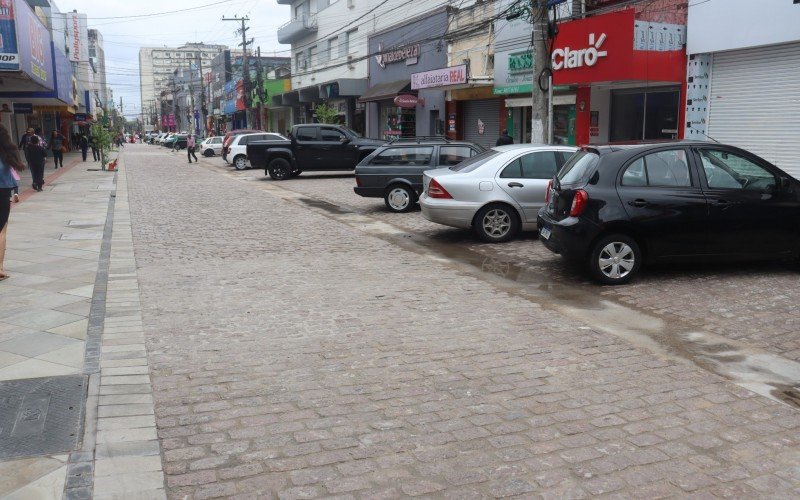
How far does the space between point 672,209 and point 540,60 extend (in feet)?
24.8

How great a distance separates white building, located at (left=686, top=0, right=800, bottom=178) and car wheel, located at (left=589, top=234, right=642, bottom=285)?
26.5ft

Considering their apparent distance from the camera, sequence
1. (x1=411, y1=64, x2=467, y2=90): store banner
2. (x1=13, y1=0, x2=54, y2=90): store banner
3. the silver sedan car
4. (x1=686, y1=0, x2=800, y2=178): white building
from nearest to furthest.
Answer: the silver sedan car < (x1=686, y1=0, x2=800, y2=178): white building < (x1=13, y1=0, x2=54, y2=90): store banner < (x1=411, y1=64, x2=467, y2=90): store banner

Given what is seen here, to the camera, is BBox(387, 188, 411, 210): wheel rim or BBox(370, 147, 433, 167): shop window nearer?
BBox(370, 147, 433, 167): shop window

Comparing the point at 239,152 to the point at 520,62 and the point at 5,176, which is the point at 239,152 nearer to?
the point at 520,62

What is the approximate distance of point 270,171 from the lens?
24344 millimetres

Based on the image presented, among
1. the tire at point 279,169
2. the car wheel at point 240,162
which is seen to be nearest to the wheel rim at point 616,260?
the tire at point 279,169

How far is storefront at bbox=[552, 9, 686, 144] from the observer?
15734mm

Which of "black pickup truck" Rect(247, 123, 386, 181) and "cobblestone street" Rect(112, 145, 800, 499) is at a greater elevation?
"black pickup truck" Rect(247, 123, 386, 181)

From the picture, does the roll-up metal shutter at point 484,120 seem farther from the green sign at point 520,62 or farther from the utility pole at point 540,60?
the utility pole at point 540,60

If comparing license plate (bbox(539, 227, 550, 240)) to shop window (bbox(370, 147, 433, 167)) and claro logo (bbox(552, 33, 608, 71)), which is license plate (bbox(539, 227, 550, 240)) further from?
claro logo (bbox(552, 33, 608, 71))

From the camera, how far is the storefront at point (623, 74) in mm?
15734

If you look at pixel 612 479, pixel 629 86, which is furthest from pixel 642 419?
pixel 629 86

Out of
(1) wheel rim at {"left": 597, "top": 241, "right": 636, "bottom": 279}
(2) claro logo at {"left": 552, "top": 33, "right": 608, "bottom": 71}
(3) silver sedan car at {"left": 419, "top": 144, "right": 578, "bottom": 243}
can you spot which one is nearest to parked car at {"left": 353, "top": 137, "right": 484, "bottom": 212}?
(3) silver sedan car at {"left": 419, "top": 144, "right": 578, "bottom": 243}

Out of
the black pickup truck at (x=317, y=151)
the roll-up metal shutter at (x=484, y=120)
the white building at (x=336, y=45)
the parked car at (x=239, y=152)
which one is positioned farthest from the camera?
the white building at (x=336, y=45)
